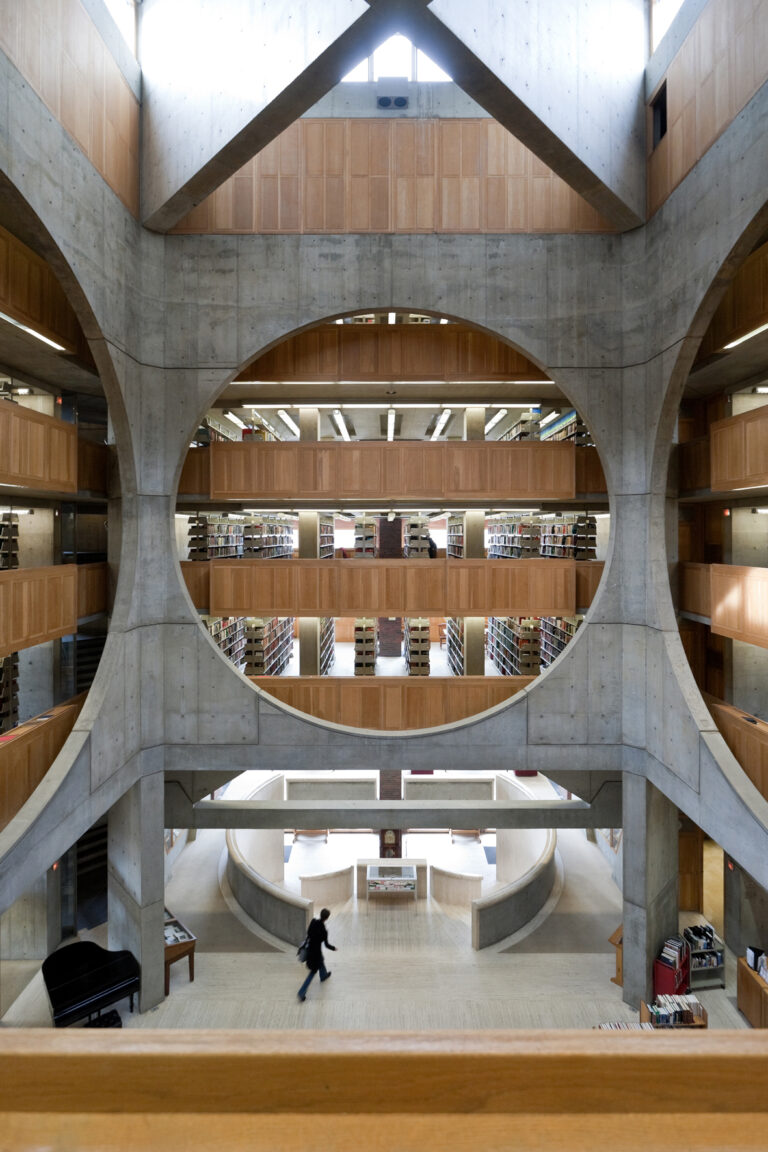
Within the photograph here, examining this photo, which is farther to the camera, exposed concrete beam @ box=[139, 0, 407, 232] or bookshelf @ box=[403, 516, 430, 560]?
bookshelf @ box=[403, 516, 430, 560]

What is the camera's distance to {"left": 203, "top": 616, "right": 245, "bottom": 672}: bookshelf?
13.6 m

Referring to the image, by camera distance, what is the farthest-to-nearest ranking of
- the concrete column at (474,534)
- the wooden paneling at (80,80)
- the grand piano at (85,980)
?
the concrete column at (474,534) < the grand piano at (85,980) < the wooden paneling at (80,80)

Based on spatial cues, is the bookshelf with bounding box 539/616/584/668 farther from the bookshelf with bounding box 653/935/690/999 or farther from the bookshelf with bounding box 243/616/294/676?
the bookshelf with bounding box 243/616/294/676

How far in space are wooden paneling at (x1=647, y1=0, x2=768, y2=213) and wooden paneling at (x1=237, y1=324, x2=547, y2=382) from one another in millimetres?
2949

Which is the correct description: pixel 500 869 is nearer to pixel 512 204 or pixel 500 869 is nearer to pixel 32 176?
pixel 512 204

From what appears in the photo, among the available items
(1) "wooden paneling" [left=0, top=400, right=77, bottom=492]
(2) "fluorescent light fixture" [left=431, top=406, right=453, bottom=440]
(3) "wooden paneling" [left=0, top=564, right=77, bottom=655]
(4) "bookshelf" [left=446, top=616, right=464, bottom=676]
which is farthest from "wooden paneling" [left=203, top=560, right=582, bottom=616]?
(4) "bookshelf" [left=446, top=616, right=464, bottom=676]

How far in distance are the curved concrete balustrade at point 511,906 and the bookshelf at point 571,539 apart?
18.9 feet

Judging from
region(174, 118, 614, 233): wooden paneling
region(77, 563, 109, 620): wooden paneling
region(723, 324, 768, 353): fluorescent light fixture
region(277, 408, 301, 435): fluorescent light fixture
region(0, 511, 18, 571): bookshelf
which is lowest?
region(77, 563, 109, 620): wooden paneling

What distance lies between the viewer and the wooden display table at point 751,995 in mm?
8625

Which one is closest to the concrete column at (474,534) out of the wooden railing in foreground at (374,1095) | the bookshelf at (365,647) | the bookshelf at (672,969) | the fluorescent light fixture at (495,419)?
the bookshelf at (365,647)

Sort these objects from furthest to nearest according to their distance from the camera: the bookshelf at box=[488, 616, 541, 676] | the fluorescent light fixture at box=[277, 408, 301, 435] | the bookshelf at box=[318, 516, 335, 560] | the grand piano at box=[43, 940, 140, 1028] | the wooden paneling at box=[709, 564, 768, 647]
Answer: the bookshelf at box=[318, 516, 335, 560] < the bookshelf at box=[488, 616, 541, 676] < the fluorescent light fixture at box=[277, 408, 301, 435] < the grand piano at box=[43, 940, 140, 1028] < the wooden paneling at box=[709, 564, 768, 647]

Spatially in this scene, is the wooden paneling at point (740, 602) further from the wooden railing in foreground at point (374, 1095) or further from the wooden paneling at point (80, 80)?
the wooden paneling at point (80, 80)

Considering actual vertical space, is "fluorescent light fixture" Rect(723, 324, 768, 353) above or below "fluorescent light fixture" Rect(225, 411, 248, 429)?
below

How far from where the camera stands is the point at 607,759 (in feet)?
33.1
